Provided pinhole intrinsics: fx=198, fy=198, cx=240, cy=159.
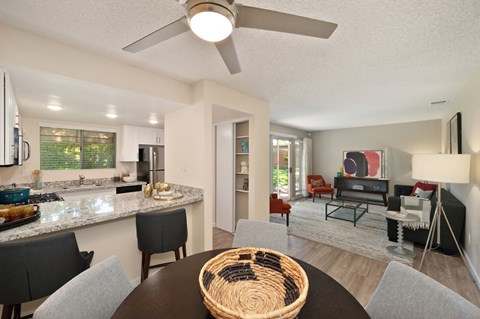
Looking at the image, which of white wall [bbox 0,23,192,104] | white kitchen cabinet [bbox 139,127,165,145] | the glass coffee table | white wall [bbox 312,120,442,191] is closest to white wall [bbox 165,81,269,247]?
white wall [bbox 0,23,192,104]

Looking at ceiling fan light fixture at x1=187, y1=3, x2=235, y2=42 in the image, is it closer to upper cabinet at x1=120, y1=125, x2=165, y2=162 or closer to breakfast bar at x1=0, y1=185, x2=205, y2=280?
breakfast bar at x1=0, y1=185, x2=205, y2=280

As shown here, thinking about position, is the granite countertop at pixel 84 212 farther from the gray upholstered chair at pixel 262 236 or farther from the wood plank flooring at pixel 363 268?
the wood plank flooring at pixel 363 268

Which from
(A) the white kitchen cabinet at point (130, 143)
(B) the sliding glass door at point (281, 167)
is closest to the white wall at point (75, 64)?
(A) the white kitchen cabinet at point (130, 143)

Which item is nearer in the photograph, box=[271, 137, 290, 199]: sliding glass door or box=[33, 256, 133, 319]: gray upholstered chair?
box=[33, 256, 133, 319]: gray upholstered chair

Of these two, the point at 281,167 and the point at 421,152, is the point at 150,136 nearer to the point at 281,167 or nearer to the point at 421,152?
the point at 281,167

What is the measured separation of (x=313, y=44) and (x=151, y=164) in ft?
12.6

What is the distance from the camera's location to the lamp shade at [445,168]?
221cm

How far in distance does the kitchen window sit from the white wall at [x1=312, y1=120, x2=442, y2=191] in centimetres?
675

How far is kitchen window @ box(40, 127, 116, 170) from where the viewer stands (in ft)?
12.2

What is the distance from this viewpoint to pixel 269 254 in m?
1.06

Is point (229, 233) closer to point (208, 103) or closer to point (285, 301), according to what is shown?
point (208, 103)

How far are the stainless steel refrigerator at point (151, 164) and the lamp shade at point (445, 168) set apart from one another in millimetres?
4463

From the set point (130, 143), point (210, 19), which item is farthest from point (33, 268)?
point (130, 143)

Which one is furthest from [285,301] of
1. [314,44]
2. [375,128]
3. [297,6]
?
[375,128]
